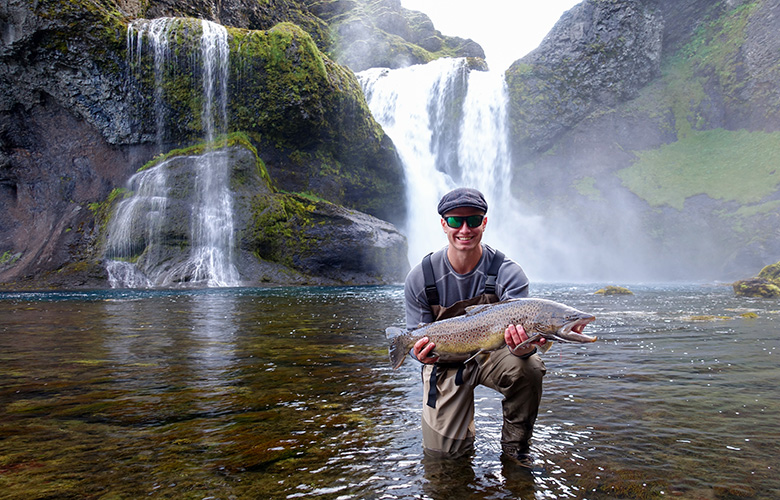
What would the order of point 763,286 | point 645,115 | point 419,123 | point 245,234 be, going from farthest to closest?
point 645,115
point 419,123
point 245,234
point 763,286

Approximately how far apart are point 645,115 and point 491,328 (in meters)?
50.3

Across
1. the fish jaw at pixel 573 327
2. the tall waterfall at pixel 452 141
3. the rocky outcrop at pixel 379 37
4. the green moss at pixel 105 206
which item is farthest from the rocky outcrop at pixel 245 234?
the rocky outcrop at pixel 379 37

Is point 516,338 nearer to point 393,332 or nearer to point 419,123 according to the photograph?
point 393,332

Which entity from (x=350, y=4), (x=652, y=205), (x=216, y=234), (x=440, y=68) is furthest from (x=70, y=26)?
(x=652, y=205)

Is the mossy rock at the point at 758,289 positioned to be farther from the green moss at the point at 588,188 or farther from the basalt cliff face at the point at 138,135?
the green moss at the point at 588,188

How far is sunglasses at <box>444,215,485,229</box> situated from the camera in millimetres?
3111

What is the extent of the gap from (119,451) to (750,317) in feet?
42.7

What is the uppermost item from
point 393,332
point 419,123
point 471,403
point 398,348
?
point 419,123

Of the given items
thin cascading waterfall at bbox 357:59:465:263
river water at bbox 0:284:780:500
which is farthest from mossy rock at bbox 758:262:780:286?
Answer: thin cascading waterfall at bbox 357:59:465:263

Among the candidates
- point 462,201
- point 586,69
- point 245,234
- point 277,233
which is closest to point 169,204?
point 245,234

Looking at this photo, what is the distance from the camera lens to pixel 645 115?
44406 mm

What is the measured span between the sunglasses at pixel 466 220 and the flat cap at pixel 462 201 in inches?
2.3

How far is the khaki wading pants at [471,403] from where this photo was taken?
295 centimetres

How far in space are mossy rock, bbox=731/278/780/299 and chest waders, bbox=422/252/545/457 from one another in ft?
64.4
